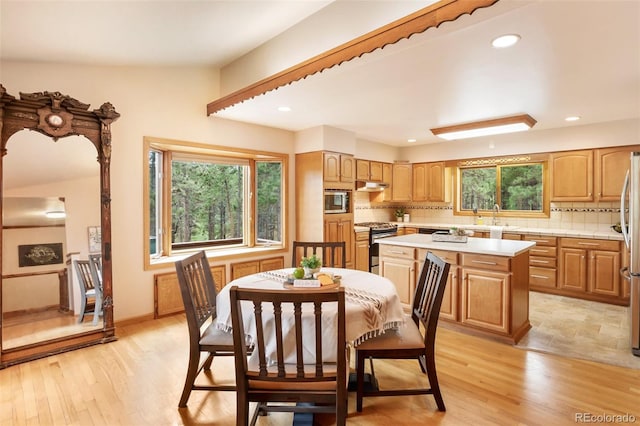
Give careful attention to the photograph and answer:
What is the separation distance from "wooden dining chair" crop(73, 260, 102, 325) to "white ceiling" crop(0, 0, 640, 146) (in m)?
1.83

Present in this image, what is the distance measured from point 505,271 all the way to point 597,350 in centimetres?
101

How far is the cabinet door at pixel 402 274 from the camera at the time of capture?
3518mm

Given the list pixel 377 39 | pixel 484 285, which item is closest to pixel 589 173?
pixel 484 285

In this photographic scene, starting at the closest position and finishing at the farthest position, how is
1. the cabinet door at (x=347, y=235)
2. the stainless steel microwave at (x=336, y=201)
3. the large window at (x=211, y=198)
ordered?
the large window at (x=211, y=198), the stainless steel microwave at (x=336, y=201), the cabinet door at (x=347, y=235)

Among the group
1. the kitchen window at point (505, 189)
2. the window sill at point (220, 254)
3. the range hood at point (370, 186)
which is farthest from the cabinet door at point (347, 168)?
the kitchen window at point (505, 189)

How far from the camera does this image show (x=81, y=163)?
2920mm

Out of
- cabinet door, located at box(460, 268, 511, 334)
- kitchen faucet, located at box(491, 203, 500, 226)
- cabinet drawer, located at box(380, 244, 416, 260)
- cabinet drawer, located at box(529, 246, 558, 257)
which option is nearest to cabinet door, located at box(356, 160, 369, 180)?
cabinet drawer, located at box(380, 244, 416, 260)

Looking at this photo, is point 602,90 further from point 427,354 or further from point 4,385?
point 4,385

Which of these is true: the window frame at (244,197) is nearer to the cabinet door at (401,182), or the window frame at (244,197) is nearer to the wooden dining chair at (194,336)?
the wooden dining chair at (194,336)

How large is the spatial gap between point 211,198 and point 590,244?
5112 mm

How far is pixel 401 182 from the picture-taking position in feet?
21.1

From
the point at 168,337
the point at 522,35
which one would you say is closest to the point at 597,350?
the point at 522,35

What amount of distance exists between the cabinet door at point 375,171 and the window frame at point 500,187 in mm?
1445

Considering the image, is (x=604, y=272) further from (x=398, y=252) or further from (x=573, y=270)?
(x=398, y=252)
